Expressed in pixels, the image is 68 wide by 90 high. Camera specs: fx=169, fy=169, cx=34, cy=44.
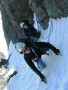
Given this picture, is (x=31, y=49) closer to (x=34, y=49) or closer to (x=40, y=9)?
(x=34, y=49)

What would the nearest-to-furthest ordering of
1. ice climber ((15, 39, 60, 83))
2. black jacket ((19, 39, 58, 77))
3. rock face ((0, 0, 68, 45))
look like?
ice climber ((15, 39, 60, 83)) < black jacket ((19, 39, 58, 77)) < rock face ((0, 0, 68, 45))

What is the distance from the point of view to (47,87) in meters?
8.62

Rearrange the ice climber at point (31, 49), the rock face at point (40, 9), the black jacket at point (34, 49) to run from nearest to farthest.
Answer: the ice climber at point (31, 49), the black jacket at point (34, 49), the rock face at point (40, 9)

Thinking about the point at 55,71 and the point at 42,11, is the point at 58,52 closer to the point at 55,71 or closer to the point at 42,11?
the point at 55,71

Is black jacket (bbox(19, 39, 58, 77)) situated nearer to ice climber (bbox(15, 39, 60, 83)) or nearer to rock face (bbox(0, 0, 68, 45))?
ice climber (bbox(15, 39, 60, 83))

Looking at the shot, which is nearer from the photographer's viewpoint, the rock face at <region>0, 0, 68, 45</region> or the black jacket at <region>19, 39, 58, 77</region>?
the black jacket at <region>19, 39, 58, 77</region>

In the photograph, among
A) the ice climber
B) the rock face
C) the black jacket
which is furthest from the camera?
the rock face

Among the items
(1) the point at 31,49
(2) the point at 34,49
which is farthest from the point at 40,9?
(1) the point at 31,49

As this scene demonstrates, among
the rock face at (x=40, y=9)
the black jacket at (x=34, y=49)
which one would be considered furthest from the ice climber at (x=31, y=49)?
the rock face at (x=40, y=9)

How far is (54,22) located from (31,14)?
8.15 metres

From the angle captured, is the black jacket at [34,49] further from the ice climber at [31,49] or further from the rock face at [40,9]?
the rock face at [40,9]

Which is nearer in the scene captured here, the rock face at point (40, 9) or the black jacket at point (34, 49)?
the black jacket at point (34, 49)

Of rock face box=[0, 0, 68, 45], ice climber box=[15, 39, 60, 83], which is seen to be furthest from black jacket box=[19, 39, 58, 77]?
rock face box=[0, 0, 68, 45]

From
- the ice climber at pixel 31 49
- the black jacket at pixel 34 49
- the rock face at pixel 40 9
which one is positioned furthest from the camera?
the rock face at pixel 40 9
